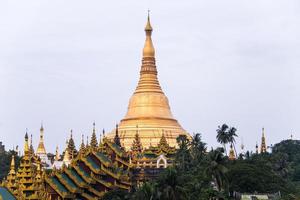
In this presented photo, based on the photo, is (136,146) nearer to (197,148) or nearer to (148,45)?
(197,148)

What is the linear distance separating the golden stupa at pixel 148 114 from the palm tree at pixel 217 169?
47.8m

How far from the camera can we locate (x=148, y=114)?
120750mm

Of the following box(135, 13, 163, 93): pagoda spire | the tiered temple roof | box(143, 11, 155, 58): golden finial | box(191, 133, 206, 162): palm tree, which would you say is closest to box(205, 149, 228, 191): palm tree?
box(191, 133, 206, 162): palm tree

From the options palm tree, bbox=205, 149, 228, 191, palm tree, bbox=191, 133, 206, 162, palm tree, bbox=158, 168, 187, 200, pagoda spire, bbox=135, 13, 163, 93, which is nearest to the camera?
palm tree, bbox=158, 168, 187, 200

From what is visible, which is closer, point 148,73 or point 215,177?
point 215,177

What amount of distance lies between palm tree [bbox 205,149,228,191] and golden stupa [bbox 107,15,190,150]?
4776 cm

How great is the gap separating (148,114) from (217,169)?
55405mm

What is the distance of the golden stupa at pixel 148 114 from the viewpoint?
11706 centimetres

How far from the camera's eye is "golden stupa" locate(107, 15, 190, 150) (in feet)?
384

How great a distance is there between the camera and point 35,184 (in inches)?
2491

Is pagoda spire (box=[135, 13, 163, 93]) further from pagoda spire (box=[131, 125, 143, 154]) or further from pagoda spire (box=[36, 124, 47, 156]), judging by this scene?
pagoda spire (box=[36, 124, 47, 156])

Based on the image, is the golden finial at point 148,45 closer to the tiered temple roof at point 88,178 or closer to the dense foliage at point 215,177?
the dense foliage at point 215,177

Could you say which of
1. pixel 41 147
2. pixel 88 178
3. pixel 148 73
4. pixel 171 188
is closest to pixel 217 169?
pixel 171 188

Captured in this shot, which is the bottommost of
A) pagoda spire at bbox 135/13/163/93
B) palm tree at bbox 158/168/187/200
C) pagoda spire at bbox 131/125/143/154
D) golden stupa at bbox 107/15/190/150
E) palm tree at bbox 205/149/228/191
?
palm tree at bbox 158/168/187/200
